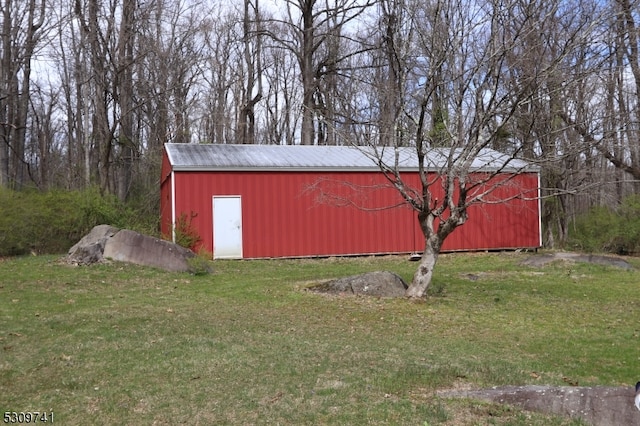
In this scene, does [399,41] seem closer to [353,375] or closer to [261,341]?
[261,341]

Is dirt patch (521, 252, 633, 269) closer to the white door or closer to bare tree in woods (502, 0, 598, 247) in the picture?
bare tree in woods (502, 0, 598, 247)

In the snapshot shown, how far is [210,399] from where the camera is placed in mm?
4484

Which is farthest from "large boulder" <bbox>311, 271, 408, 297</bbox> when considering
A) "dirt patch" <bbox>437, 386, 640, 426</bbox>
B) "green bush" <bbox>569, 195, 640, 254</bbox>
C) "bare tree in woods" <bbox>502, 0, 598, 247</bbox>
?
"green bush" <bbox>569, 195, 640, 254</bbox>

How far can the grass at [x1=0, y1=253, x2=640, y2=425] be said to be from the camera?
14.2ft

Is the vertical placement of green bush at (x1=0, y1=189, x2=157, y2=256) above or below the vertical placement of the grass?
above

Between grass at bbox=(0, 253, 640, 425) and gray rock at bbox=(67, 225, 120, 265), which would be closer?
grass at bbox=(0, 253, 640, 425)

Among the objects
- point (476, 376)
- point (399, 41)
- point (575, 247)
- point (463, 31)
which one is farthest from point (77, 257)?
point (575, 247)

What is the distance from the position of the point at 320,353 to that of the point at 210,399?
1.72 m

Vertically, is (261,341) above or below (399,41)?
below

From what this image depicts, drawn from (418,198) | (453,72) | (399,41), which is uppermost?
(399,41)

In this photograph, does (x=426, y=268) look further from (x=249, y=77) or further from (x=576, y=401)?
(x=249, y=77)

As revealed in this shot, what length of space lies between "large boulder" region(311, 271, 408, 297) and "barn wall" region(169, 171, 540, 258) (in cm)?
650

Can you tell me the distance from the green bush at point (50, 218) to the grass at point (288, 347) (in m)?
5.22

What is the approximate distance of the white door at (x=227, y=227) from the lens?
54.7 ft
